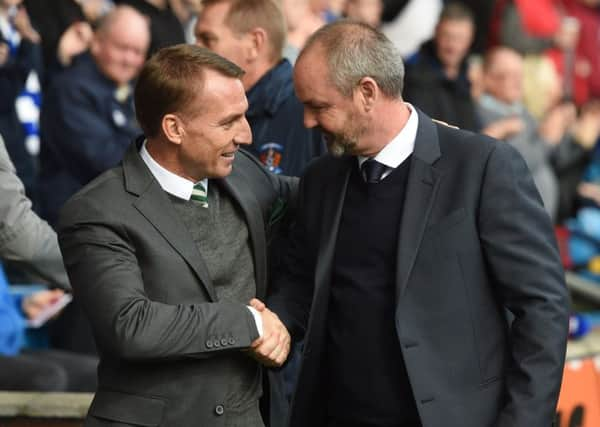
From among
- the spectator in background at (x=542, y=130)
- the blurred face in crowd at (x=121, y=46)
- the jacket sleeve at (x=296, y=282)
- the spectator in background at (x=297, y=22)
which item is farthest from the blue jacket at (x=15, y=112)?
the spectator in background at (x=542, y=130)

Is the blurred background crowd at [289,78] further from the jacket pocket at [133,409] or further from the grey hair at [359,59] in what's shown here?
the grey hair at [359,59]

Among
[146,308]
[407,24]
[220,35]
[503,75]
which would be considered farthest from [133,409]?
[407,24]

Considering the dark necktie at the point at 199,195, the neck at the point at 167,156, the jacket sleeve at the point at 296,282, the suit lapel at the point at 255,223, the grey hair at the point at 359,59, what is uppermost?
the grey hair at the point at 359,59

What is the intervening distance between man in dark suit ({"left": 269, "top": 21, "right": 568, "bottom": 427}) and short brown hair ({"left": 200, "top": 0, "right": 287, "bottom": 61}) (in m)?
A: 1.40

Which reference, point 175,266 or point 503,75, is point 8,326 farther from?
point 503,75

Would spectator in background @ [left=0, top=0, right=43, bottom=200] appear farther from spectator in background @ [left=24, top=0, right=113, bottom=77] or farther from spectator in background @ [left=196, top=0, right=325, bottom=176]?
spectator in background @ [left=196, top=0, right=325, bottom=176]

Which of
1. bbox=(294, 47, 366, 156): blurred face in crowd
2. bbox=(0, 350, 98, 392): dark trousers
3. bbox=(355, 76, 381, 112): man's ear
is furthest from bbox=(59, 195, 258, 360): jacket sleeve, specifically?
bbox=(0, 350, 98, 392): dark trousers

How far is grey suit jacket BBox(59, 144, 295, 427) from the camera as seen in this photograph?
3.24 meters

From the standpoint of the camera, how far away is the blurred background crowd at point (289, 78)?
6.30 m

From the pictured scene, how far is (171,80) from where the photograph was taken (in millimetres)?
3414

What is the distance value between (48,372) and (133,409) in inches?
82.7

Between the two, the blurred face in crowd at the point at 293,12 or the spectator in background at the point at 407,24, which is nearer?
the blurred face in crowd at the point at 293,12

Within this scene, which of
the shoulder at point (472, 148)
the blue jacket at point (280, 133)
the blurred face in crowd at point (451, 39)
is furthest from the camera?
the blurred face in crowd at point (451, 39)

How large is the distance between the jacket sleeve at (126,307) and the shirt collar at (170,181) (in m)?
0.22
